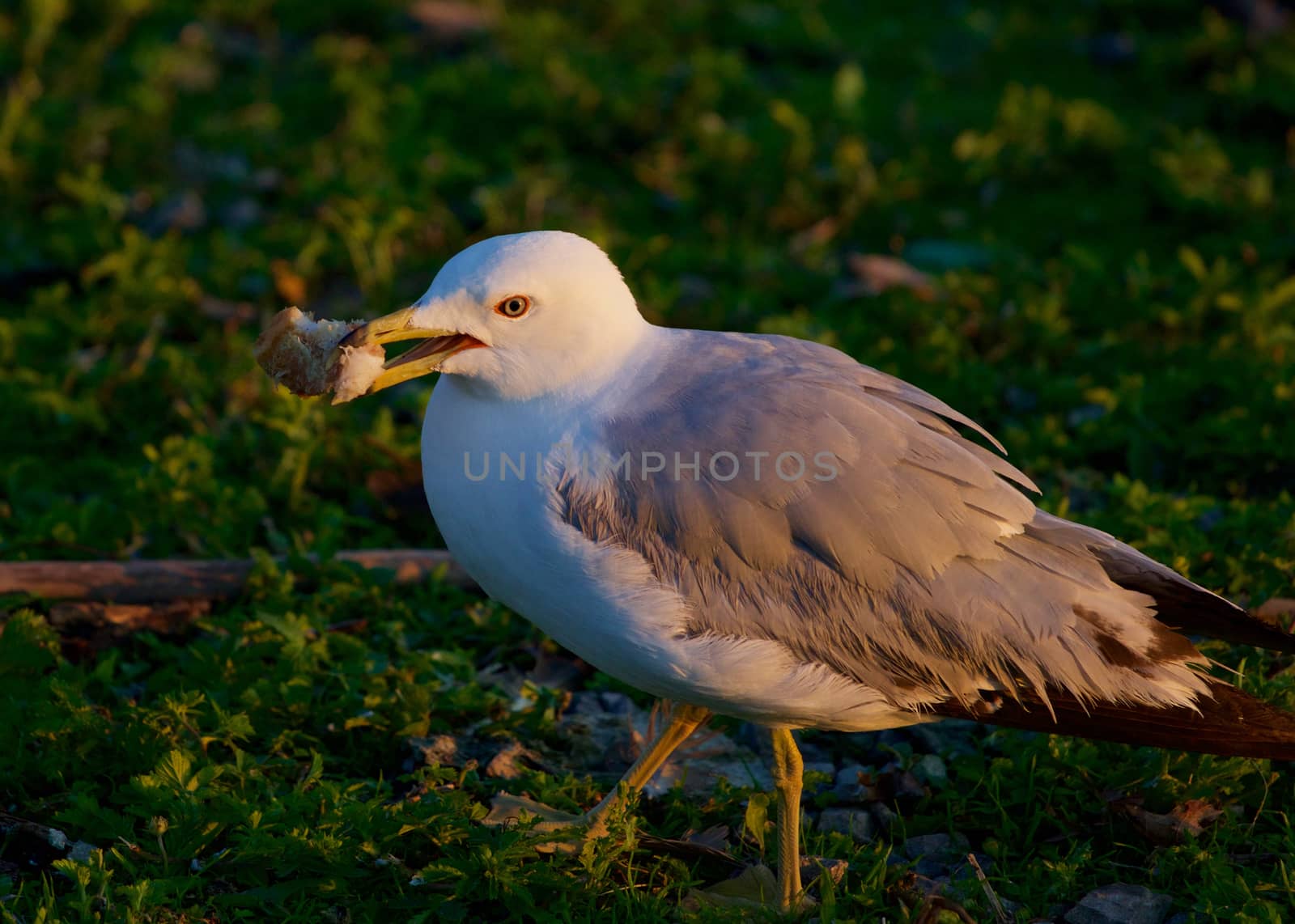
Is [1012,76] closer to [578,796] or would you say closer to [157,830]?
[578,796]

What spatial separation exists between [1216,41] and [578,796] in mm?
6980

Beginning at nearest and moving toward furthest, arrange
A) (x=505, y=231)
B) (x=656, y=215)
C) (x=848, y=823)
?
(x=848, y=823), (x=505, y=231), (x=656, y=215)

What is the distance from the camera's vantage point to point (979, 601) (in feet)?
11.8

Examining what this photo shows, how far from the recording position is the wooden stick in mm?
4660

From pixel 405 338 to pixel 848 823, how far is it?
1.84 meters

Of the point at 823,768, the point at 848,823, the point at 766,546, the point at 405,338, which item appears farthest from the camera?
the point at 823,768

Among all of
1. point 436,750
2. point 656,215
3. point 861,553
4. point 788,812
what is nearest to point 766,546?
point 861,553

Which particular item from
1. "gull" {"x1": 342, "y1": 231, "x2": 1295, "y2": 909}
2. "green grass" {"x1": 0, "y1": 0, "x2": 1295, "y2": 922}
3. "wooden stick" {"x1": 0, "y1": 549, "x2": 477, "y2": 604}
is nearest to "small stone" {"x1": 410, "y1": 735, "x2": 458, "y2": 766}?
"green grass" {"x1": 0, "y1": 0, "x2": 1295, "y2": 922}

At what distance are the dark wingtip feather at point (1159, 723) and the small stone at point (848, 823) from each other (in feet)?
1.95

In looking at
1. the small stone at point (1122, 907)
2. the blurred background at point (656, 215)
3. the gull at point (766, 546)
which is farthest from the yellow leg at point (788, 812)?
the blurred background at point (656, 215)

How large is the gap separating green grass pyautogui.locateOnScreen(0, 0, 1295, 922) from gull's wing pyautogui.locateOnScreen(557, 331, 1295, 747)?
526 millimetres

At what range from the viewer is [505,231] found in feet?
23.4

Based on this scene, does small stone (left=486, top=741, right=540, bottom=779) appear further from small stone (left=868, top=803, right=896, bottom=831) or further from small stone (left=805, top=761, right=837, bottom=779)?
small stone (left=868, top=803, right=896, bottom=831)

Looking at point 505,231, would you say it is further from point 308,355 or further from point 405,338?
point 405,338
